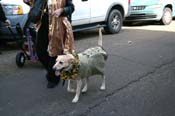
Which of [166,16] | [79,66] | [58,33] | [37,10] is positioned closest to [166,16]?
[166,16]

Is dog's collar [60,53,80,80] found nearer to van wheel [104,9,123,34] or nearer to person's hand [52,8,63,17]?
person's hand [52,8,63,17]

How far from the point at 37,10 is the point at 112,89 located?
1.69m

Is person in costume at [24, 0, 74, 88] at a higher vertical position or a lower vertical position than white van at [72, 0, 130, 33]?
higher

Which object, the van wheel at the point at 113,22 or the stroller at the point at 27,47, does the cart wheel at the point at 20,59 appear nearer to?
the stroller at the point at 27,47

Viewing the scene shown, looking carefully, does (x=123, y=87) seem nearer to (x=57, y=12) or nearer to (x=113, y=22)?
(x=57, y=12)

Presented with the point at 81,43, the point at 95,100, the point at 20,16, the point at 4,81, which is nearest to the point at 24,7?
the point at 20,16

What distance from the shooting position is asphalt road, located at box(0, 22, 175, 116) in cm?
524

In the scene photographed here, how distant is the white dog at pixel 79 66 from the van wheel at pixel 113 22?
19.5 ft

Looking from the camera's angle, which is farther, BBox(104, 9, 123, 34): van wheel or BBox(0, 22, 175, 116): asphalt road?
BBox(104, 9, 123, 34): van wheel

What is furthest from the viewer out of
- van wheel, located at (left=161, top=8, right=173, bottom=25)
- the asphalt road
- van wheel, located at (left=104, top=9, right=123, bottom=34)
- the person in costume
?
van wheel, located at (left=161, top=8, right=173, bottom=25)

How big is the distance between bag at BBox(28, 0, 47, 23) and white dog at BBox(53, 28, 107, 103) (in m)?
0.86

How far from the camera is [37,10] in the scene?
577 cm

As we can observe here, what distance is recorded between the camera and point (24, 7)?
9.28m

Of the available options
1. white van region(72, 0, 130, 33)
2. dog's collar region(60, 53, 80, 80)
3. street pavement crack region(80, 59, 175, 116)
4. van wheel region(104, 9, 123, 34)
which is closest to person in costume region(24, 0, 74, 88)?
dog's collar region(60, 53, 80, 80)
